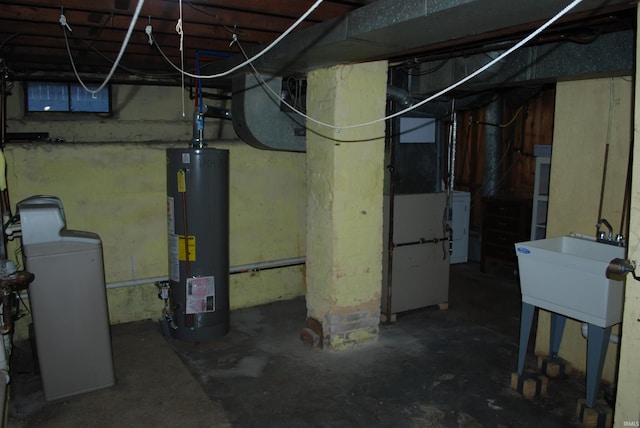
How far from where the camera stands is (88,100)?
441 cm

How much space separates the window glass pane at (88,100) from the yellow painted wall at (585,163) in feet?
12.0

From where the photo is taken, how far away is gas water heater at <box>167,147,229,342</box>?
348cm

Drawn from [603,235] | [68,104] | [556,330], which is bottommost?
[556,330]

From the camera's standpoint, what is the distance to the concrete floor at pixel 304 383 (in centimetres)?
265

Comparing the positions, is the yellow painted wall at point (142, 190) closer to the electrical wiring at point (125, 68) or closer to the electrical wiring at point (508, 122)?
the electrical wiring at point (125, 68)

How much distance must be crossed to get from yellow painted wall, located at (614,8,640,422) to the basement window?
4.05 metres

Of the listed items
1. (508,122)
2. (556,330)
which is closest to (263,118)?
(556,330)

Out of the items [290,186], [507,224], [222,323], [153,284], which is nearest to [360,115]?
[290,186]

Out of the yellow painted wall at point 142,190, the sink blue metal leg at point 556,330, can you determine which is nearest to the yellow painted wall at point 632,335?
the sink blue metal leg at point 556,330

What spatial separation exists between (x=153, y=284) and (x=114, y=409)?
142 centimetres

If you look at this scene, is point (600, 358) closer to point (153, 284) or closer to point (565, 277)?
point (565, 277)

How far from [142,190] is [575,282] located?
3.05 metres

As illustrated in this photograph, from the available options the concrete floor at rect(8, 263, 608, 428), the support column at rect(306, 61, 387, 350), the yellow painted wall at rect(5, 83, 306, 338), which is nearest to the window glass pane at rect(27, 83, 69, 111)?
the yellow painted wall at rect(5, 83, 306, 338)

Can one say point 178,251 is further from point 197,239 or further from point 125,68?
point 125,68
